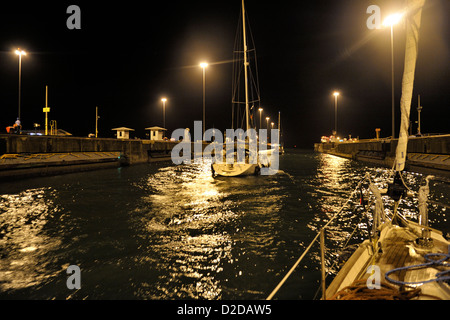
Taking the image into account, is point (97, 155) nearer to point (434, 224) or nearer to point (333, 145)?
point (434, 224)

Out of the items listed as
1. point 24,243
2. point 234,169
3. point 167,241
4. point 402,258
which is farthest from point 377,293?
point 234,169

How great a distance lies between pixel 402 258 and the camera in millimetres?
4707

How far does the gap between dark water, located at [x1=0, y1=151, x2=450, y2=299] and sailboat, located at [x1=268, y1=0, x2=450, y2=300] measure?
1.62 metres

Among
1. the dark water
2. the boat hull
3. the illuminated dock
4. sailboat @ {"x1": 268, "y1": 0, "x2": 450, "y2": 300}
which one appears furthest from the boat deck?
the illuminated dock

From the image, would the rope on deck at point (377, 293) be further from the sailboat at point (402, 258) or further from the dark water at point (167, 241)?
the dark water at point (167, 241)

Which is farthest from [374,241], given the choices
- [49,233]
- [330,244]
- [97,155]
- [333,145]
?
[333,145]

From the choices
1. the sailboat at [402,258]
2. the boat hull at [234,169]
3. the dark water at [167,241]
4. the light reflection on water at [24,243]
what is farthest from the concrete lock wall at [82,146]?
the sailboat at [402,258]

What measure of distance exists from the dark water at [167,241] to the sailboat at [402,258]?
5.33 ft

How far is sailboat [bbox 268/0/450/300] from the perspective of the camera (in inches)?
142

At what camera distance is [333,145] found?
262ft

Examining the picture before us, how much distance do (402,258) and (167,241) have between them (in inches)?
266

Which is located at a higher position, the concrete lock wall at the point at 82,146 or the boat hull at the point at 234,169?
the concrete lock wall at the point at 82,146

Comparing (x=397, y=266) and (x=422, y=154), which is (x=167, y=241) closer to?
(x=397, y=266)

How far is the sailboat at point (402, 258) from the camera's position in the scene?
3.61 metres
